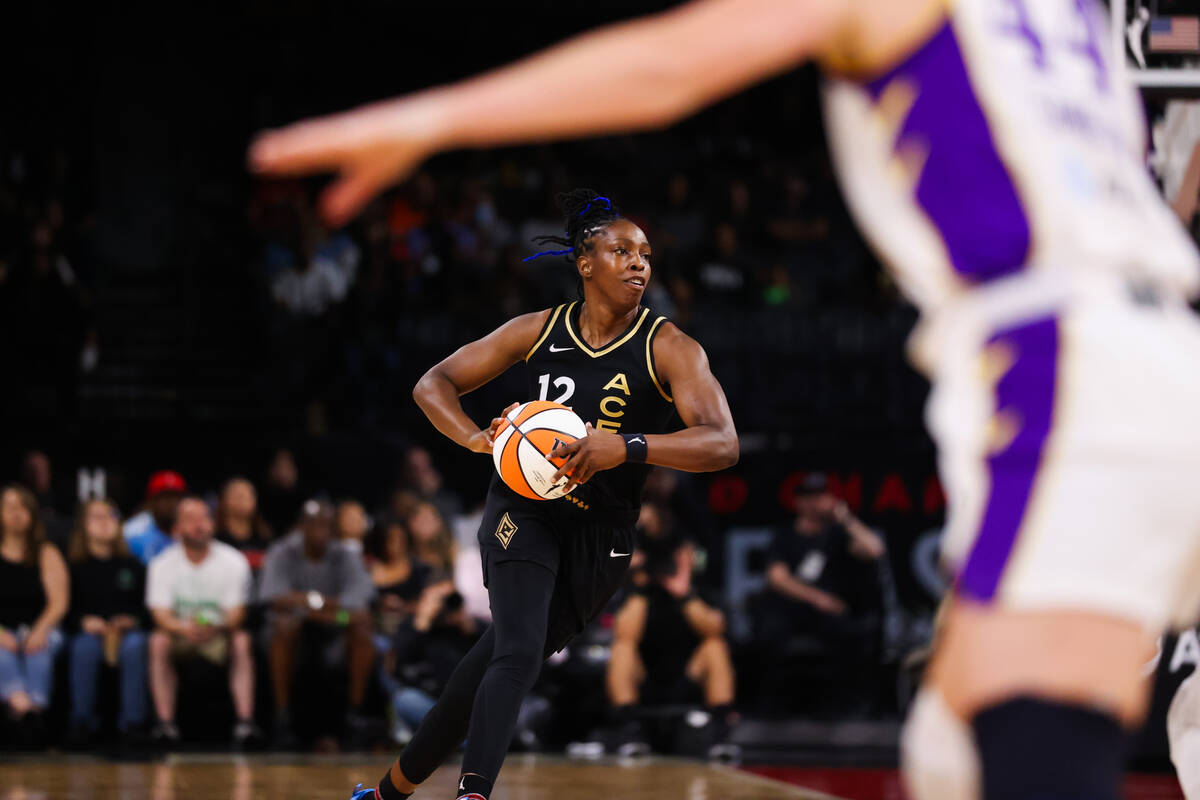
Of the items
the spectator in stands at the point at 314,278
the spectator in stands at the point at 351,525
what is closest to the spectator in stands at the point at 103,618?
the spectator in stands at the point at 351,525

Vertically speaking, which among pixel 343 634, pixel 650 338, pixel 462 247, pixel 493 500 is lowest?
pixel 343 634

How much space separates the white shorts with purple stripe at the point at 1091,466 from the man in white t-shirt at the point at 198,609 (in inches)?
315

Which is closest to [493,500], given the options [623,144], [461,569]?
[461,569]

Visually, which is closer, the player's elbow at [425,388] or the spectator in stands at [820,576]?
the player's elbow at [425,388]

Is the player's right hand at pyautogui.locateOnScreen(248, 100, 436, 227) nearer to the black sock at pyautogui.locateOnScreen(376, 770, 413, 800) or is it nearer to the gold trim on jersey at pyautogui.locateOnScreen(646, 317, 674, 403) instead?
the gold trim on jersey at pyautogui.locateOnScreen(646, 317, 674, 403)

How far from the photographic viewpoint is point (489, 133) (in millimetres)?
2020

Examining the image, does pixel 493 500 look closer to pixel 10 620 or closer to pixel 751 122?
pixel 10 620

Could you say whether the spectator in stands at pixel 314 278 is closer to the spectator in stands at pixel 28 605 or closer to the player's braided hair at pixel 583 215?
→ the spectator in stands at pixel 28 605

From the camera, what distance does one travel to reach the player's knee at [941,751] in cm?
206

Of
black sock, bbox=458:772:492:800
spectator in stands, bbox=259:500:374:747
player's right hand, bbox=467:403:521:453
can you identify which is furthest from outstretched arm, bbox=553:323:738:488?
spectator in stands, bbox=259:500:374:747

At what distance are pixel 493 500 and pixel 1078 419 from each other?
3.17m

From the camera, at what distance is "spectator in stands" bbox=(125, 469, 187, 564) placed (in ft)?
33.2

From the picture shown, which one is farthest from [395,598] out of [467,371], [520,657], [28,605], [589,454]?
[589,454]

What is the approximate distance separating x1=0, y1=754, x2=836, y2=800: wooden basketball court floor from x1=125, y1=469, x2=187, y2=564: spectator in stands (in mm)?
1815
